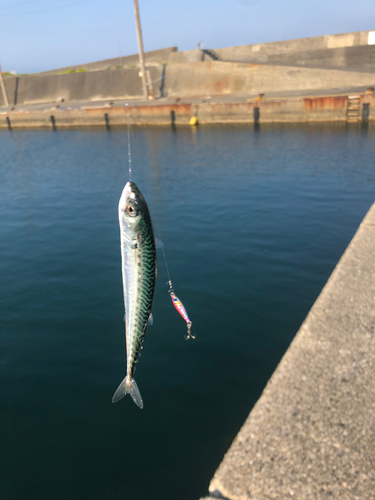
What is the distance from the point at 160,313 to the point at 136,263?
6.16 metres

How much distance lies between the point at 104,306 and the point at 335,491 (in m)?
7.75

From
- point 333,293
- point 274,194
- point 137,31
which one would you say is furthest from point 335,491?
point 137,31

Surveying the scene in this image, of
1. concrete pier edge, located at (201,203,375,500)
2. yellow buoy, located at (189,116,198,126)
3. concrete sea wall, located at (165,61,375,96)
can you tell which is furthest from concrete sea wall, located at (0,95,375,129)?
concrete pier edge, located at (201,203,375,500)

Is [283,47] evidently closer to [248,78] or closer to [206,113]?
[248,78]

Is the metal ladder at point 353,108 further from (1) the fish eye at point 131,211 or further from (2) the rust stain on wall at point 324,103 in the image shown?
(1) the fish eye at point 131,211

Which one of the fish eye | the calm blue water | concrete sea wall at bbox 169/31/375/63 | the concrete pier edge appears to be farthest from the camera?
concrete sea wall at bbox 169/31/375/63

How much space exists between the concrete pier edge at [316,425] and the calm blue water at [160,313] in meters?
2.22

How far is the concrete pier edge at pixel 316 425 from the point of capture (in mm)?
3371

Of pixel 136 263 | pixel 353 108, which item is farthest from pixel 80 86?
pixel 136 263

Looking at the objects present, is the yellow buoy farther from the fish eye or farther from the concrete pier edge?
the fish eye

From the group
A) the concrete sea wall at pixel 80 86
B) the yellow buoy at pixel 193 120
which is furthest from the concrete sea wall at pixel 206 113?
the concrete sea wall at pixel 80 86

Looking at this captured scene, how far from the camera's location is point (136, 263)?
12.4ft

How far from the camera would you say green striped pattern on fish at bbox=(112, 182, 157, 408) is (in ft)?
11.6

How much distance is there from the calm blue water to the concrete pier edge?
2218mm
